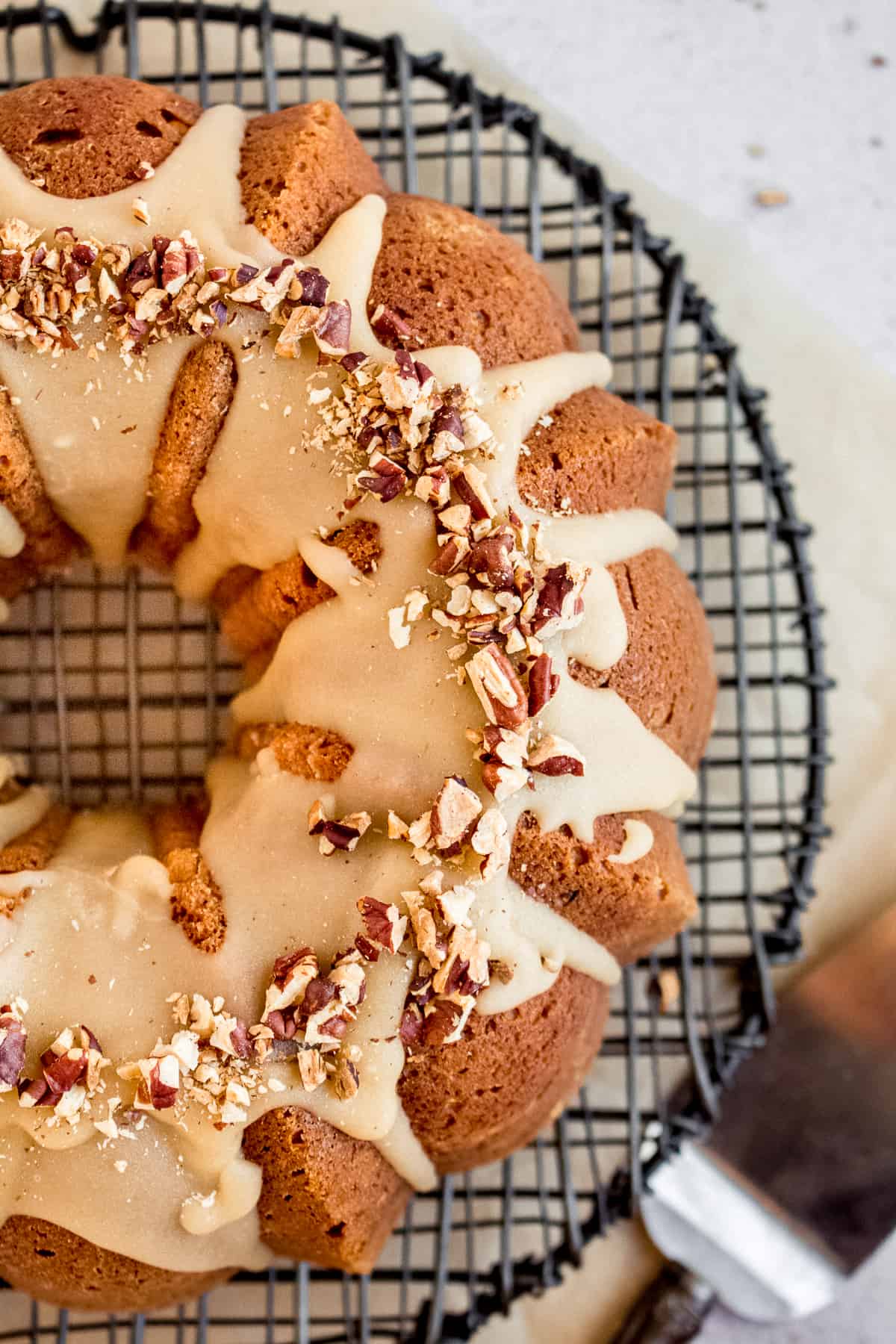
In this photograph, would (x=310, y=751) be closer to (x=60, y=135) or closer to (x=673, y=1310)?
(x=60, y=135)

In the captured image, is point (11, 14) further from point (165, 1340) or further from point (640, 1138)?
point (165, 1340)

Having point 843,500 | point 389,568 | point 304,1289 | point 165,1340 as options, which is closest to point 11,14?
point 389,568

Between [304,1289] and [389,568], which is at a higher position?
[389,568]

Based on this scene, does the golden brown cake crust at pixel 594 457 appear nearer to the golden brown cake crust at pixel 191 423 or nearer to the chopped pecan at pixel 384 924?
the golden brown cake crust at pixel 191 423

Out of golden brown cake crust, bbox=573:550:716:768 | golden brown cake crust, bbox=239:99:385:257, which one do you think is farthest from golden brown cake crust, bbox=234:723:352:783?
golden brown cake crust, bbox=239:99:385:257

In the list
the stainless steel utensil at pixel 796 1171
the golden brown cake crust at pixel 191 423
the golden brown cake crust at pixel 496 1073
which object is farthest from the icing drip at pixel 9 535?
the stainless steel utensil at pixel 796 1171

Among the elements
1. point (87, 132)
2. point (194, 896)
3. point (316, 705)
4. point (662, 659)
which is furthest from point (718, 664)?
point (87, 132)

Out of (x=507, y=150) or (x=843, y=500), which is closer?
(x=507, y=150)
